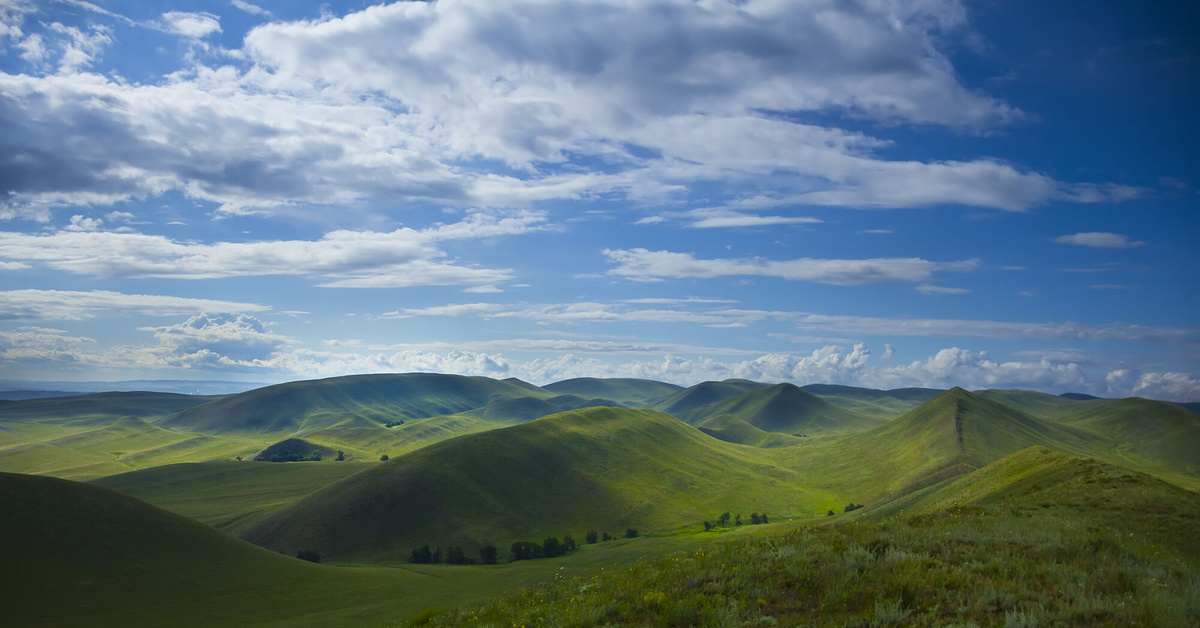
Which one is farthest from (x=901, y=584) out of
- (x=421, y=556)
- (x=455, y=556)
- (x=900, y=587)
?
(x=421, y=556)

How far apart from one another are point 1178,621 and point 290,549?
137 m

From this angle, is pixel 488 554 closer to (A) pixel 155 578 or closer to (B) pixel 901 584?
(A) pixel 155 578

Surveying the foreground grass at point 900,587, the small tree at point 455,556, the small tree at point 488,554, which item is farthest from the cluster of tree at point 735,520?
the foreground grass at point 900,587

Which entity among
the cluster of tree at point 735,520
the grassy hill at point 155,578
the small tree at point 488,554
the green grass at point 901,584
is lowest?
the cluster of tree at point 735,520

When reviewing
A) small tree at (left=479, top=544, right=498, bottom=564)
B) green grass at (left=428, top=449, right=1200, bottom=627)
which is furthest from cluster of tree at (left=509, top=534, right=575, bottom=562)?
green grass at (left=428, top=449, right=1200, bottom=627)

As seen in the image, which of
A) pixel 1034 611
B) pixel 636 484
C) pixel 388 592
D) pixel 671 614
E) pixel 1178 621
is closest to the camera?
pixel 1178 621

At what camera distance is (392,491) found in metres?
144

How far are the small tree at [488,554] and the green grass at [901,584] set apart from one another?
10537 centimetres

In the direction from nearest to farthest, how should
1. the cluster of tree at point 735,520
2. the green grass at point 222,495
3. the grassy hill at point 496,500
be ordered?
the grassy hill at point 496,500 < the green grass at point 222,495 < the cluster of tree at point 735,520

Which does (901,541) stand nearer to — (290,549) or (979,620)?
(979,620)

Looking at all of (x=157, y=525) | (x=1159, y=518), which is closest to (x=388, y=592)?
(x=157, y=525)

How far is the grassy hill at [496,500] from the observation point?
→ 423 ft

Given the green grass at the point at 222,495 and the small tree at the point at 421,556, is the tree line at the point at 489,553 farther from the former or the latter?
the green grass at the point at 222,495

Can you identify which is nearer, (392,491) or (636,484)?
(392,491)
